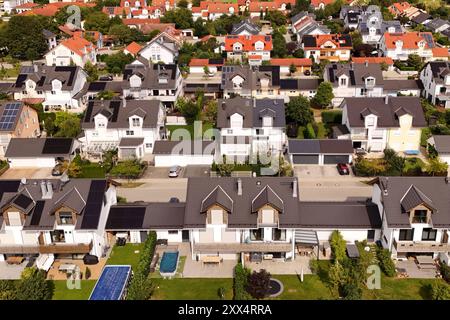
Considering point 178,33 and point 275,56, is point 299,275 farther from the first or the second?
point 178,33

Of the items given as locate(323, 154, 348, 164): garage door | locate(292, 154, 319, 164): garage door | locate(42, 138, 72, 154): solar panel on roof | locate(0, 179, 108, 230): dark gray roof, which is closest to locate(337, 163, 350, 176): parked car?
locate(323, 154, 348, 164): garage door

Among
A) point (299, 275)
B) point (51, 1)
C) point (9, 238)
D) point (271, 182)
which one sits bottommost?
point (299, 275)

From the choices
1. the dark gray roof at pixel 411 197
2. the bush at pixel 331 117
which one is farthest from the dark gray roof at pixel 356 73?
the dark gray roof at pixel 411 197

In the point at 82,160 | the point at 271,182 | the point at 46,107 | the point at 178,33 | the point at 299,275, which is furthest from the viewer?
the point at 178,33

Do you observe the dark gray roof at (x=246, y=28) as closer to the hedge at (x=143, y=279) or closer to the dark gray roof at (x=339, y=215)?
the dark gray roof at (x=339, y=215)

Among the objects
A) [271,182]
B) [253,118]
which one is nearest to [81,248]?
[271,182]

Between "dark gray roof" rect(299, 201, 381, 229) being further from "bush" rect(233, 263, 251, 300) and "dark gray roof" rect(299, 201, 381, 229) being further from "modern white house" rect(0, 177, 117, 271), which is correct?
"modern white house" rect(0, 177, 117, 271)
